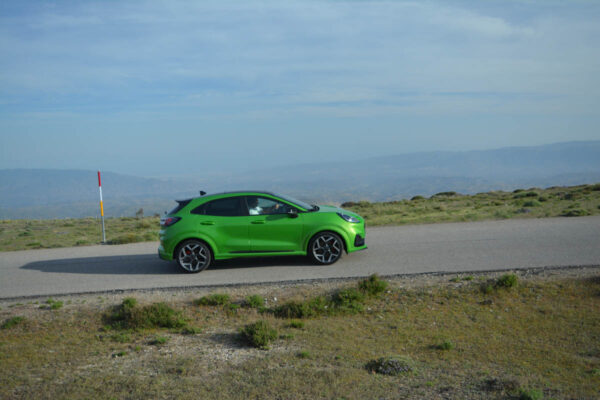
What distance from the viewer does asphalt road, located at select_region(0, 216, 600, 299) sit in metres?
10.1

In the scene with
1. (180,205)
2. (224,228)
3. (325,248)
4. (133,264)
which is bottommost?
(133,264)

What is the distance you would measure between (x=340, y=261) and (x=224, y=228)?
8.66 feet

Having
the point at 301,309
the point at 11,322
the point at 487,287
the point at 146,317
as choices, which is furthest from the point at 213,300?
the point at 487,287

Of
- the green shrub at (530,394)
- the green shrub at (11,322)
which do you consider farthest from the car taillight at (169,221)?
the green shrub at (530,394)

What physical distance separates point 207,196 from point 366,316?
466cm

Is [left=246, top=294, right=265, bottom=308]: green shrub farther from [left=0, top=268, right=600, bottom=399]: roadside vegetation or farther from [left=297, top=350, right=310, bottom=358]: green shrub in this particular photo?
[left=297, top=350, right=310, bottom=358]: green shrub

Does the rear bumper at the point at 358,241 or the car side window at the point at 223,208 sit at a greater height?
the car side window at the point at 223,208

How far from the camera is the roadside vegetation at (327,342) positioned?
5680 millimetres

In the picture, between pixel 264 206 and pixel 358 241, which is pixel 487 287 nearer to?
pixel 358 241

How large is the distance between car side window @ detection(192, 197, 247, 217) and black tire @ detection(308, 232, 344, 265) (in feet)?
5.35

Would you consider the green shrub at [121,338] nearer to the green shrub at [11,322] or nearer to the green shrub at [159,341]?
the green shrub at [159,341]

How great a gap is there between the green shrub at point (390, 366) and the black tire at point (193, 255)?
17.7ft

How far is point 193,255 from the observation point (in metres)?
10.7

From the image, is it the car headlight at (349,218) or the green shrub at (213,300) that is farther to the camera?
the car headlight at (349,218)
